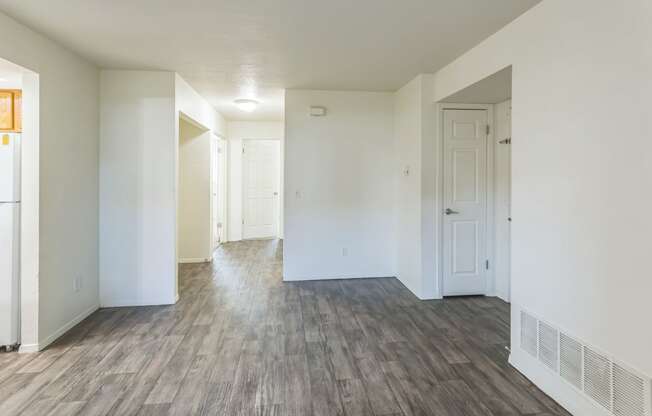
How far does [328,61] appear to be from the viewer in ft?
11.1

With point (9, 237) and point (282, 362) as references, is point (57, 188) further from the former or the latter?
point (282, 362)

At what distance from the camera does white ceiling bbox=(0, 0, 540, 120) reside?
7.55ft

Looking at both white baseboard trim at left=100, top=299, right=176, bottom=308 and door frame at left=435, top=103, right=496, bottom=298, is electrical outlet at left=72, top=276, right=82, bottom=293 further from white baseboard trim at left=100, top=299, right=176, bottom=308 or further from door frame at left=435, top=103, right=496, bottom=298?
door frame at left=435, top=103, right=496, bottom=298

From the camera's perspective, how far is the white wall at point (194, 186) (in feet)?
17.9

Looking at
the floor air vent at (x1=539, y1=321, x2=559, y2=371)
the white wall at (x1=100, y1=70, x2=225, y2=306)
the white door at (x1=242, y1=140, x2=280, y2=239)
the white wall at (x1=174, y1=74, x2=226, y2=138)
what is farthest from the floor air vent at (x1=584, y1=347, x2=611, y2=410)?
the white door at (x1=242, y1=140, x2=280, y2=239)

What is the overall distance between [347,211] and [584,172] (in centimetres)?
295

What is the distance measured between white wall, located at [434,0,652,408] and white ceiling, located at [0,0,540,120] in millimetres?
488

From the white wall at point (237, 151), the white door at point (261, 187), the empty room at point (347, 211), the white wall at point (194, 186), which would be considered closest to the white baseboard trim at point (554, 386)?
the empty room at point (347, 211)

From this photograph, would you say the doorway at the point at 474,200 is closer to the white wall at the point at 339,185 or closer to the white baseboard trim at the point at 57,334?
the white wall at the point at 339,185

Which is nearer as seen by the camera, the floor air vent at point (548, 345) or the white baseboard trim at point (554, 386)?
the white baseboard trim at point (554, 386)

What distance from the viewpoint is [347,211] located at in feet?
15.1

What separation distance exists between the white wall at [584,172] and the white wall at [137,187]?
3.21m

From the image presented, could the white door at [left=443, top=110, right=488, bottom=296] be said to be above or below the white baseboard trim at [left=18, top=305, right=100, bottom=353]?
above

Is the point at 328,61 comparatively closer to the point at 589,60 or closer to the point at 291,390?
the point at 589,60
